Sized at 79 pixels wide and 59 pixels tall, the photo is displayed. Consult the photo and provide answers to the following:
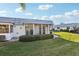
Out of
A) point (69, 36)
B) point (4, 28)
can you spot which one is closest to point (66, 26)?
point (69, 36)

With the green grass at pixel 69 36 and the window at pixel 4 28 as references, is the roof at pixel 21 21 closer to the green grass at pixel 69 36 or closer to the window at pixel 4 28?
the window at pixel 4 28

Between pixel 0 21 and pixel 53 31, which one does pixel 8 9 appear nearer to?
pixel 0 21

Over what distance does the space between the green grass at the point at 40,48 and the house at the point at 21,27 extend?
0.41ft

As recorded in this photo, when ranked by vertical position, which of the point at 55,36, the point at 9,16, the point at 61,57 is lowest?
the point at 61,57

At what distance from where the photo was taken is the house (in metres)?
4.21

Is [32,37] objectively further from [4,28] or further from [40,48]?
[4,28]

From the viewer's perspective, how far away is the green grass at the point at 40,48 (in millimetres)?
4195

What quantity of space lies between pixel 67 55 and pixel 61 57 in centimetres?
8

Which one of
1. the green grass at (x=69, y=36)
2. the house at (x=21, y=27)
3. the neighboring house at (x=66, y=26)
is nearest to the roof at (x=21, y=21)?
the house at (x=21, y=27)

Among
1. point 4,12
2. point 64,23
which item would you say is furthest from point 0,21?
Answer: point 64,23

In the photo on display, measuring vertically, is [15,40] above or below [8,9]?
below

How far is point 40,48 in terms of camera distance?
4215 mm

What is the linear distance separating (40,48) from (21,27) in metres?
0.39

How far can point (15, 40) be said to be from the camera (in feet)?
14.0
